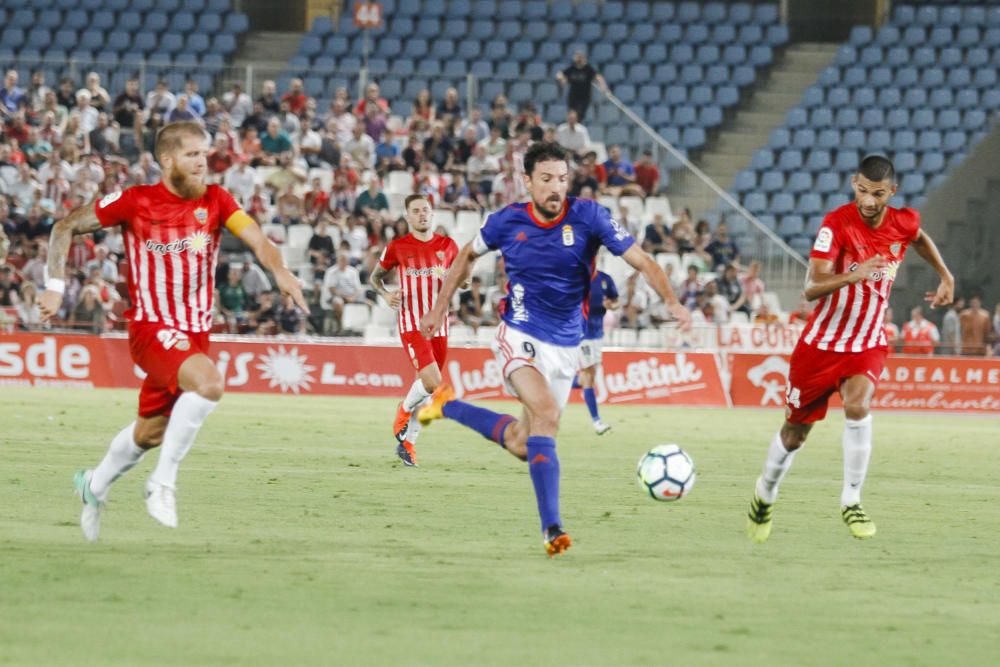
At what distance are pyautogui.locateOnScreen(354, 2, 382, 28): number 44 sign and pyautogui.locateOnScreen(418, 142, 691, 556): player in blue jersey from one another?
24932 mm

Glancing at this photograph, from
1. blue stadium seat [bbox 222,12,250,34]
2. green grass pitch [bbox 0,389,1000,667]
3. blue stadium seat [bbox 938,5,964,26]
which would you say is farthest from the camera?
blue stadium seat [bbox 938,5,964,26]

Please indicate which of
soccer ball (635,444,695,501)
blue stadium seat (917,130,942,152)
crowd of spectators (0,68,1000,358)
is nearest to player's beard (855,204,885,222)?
soccer ball (635,444,695,501)

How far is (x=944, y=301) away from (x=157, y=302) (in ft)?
17.0

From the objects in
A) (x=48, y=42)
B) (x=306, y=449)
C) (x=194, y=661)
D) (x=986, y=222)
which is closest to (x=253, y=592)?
(x=194, y=661)

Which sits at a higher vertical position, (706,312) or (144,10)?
(144,10)

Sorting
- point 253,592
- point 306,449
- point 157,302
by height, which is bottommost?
point 306,449

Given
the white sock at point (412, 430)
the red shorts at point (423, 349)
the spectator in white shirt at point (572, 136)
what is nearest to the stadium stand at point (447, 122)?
the spectator in white shirt at point (572, 136)

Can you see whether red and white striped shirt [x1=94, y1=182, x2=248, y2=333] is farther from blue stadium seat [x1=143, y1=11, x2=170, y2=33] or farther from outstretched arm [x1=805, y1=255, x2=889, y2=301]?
blue stadium seat [x1=143, y1=11, x2=170, y2=33]

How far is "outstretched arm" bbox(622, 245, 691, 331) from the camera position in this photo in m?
8.61

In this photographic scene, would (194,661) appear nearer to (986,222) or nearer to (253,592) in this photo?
(253,592)

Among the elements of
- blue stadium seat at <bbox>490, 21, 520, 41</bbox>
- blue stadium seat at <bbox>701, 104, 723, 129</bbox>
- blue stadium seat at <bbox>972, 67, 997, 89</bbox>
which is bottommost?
blue stadium seat at <bbox>701, 104, 723, 129</bbox>

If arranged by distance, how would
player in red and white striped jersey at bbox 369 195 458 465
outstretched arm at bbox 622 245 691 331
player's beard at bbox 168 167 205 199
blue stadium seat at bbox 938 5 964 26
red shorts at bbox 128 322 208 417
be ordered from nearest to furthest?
outstretched arm at bbox 622 245 691 331 → red shorts at bbox 128 322 208 417 → player's beard at bbox 168 167 205 199 → player in red and white striped jersey at bbox 369 195 458 465 → blue stadium seat at bbox 938 5 964 26

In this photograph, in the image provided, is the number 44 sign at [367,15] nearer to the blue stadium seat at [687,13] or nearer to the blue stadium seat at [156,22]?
the blue stadium seat at [156,22]

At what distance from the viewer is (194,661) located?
588 cm
